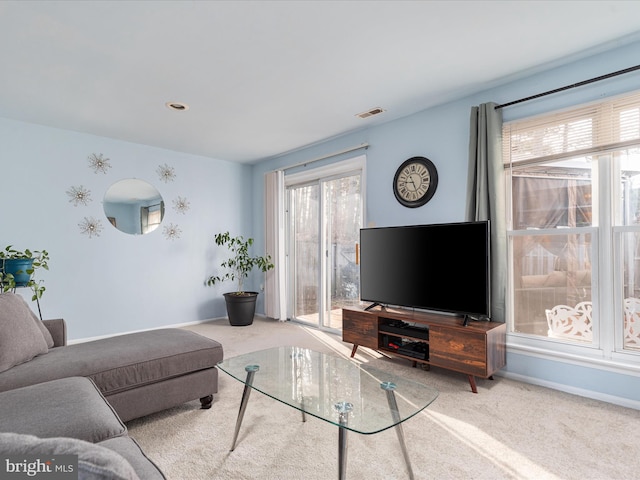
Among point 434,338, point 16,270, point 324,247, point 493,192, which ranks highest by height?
point 493,192

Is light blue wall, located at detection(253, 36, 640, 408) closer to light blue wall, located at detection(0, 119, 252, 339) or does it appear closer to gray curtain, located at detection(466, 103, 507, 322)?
gray curtain, located at detection(466, 103, 507, 322)

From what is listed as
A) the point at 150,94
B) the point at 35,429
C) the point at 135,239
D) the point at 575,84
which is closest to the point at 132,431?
the point at 35,429

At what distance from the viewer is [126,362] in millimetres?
2123

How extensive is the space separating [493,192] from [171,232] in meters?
4.00

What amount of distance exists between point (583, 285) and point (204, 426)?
283 centimetres

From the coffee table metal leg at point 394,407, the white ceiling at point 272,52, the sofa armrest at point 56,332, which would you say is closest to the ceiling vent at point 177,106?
the white ceiling at point 272,52

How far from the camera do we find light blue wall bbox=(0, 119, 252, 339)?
3.86 meters

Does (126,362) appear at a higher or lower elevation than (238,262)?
lower

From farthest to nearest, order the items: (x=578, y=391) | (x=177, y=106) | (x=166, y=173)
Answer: (x=166, y=173) < (x=177, y=106) < (x=578, y=391)

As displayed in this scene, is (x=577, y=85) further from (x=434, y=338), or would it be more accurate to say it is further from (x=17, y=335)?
(x=17, y=335)

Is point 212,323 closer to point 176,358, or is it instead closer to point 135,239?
point 135,239

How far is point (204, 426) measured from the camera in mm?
2205

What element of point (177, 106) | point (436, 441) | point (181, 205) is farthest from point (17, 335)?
point (181, 205)

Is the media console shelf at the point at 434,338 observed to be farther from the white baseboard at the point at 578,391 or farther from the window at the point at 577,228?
the window at the point at 577,228
